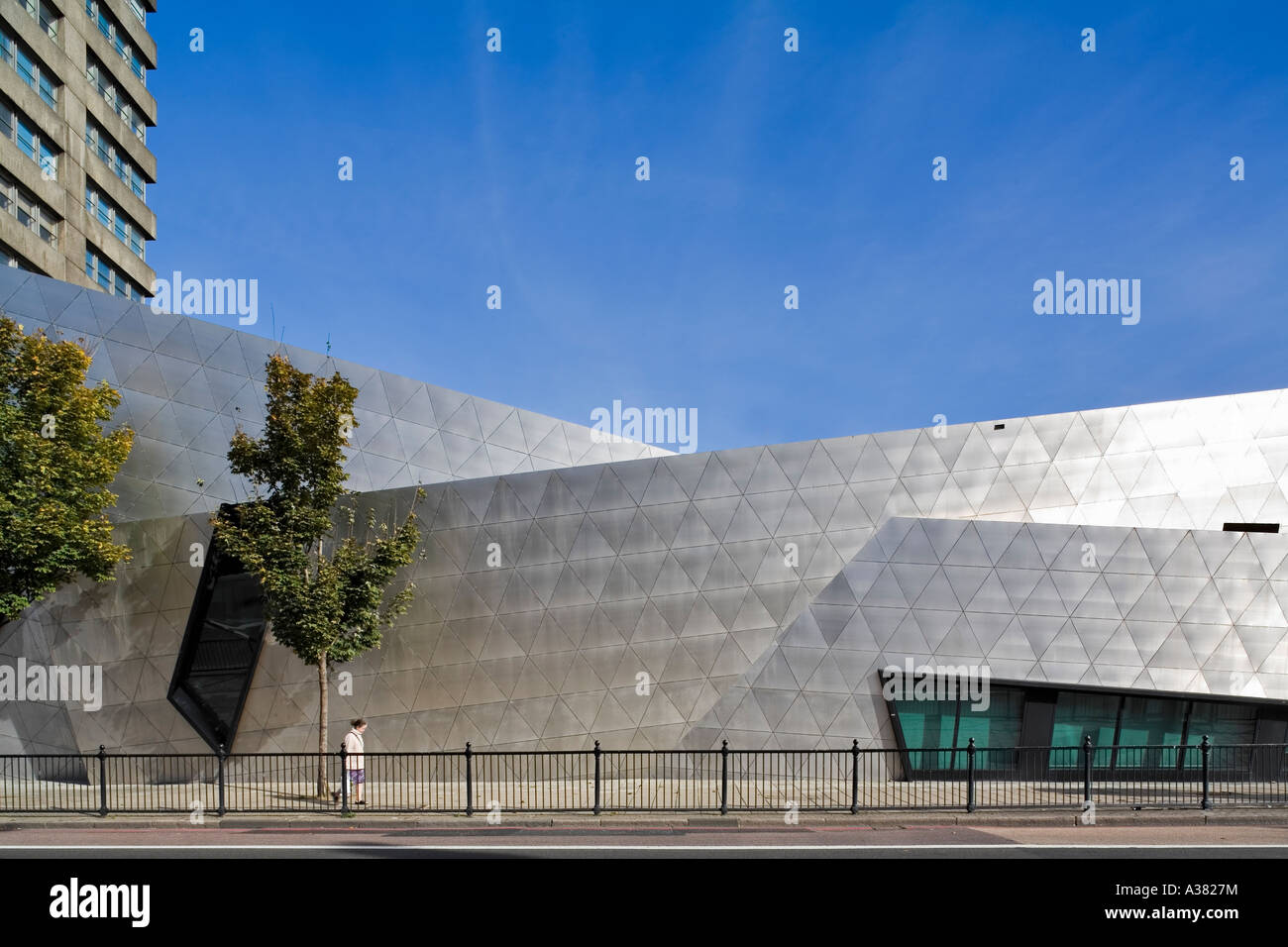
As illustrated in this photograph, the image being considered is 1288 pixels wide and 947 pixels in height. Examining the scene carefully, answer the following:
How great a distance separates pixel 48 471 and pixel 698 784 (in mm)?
16923

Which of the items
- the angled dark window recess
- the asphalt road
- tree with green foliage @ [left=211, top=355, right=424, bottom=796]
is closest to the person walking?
tree with green foliage @ [left=211, top=355, right=424, bottom=796]

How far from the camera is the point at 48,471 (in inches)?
841

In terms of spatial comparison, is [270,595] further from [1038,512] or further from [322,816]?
[1038,512]

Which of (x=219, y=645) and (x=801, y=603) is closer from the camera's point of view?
(x=801, y=603)

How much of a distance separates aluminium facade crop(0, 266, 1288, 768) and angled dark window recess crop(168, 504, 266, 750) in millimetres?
284

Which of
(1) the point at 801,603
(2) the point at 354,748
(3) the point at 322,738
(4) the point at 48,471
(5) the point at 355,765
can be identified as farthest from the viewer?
(1) the point at 801,603

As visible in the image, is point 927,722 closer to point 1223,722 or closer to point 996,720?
point 996,720

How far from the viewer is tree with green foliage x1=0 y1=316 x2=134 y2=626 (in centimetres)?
2114

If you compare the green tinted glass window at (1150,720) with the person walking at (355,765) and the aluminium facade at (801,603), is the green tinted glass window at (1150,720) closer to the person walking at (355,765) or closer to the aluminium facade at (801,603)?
the aluminium facade at (801,603)

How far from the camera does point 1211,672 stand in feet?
75.1

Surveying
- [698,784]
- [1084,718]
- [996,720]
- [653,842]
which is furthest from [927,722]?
[653,842]

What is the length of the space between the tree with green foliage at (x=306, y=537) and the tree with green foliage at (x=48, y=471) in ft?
15.0

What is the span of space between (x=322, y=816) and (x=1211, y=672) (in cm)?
2153
